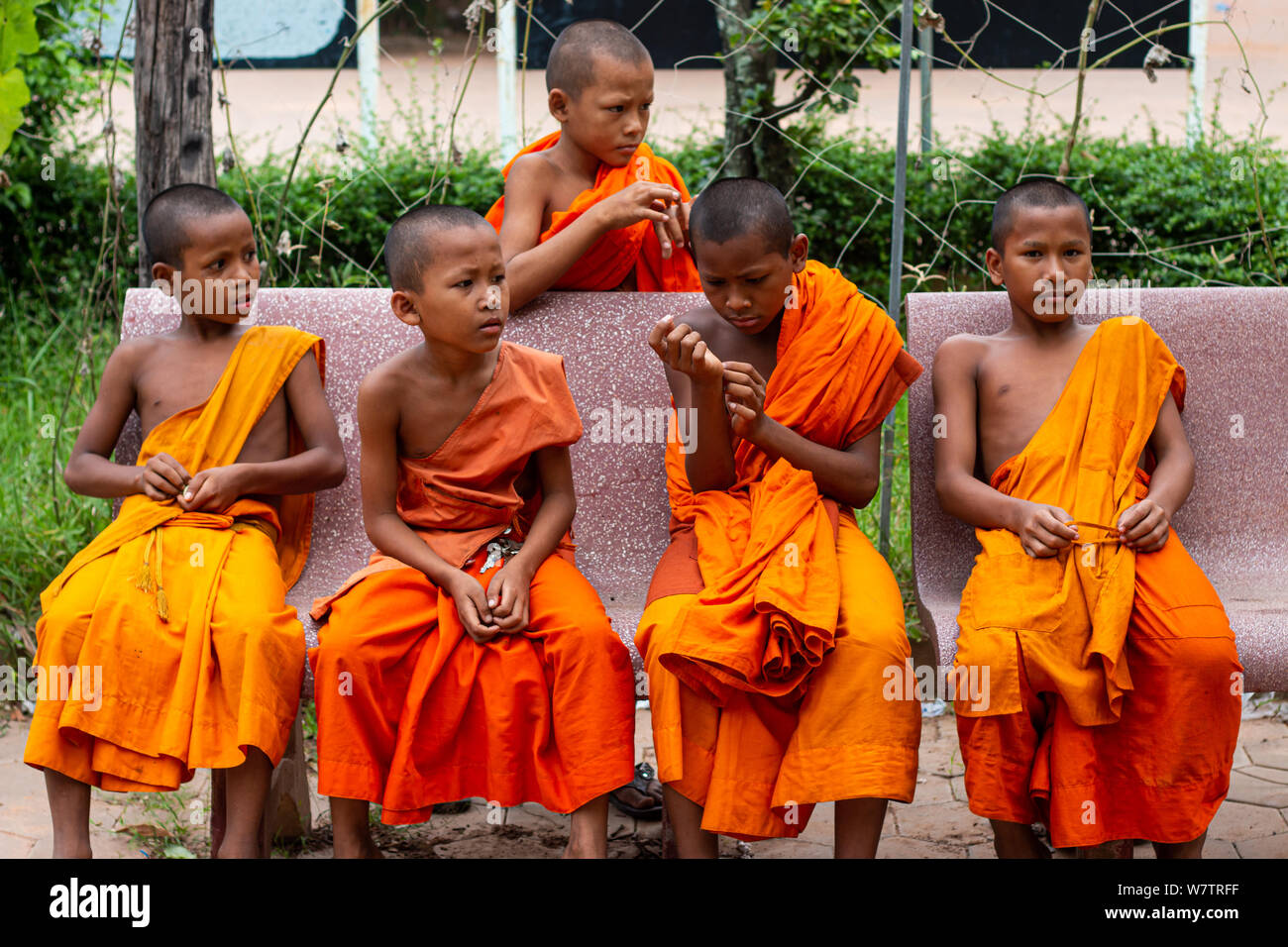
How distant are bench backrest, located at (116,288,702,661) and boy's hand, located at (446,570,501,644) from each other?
543mm

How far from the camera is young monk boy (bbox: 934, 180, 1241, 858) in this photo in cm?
249

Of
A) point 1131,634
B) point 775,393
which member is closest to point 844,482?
point 775,393

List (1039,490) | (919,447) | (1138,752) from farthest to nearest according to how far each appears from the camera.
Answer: (919,447) < (1039,490) < (1138,752)

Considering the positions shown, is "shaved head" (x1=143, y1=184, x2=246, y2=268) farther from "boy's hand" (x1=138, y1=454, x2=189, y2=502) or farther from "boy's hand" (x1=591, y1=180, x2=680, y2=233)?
"boy's hand" (x1=591, y1=180, x2=680, y2=233)

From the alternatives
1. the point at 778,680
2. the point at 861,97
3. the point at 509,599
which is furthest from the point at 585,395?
the point at 861,97

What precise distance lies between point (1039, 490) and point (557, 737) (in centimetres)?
115

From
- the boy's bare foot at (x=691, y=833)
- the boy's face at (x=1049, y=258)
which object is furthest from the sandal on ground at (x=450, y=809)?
the boy's face at (x=1049, y=258)

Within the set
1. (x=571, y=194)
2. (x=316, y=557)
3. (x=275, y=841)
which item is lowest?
(x=275, y=841)

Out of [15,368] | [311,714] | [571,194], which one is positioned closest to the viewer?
[571,194]

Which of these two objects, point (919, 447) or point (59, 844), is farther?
point (919, 447)

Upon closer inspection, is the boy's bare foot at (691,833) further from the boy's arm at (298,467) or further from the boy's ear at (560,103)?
the boy's ear at (560,103)

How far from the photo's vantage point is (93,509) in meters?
4.33

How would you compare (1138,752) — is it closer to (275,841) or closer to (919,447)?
(919,447)

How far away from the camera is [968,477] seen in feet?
9.48
